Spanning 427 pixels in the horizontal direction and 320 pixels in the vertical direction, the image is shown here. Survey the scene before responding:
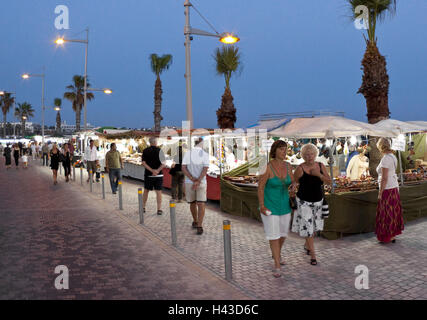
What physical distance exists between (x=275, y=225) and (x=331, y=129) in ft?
11.5

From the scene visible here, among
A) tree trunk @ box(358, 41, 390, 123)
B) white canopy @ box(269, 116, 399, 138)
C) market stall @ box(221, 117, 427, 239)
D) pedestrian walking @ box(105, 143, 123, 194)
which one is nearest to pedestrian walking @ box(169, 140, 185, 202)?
market stall @ box(221, 117, 427, 239)

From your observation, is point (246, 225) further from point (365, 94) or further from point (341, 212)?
point (365, 94)

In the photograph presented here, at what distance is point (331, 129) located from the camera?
7.80 metres

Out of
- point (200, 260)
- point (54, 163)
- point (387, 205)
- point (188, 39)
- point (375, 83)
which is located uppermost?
point (375, 83)

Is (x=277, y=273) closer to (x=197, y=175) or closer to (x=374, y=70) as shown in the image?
(x=197, y=175)

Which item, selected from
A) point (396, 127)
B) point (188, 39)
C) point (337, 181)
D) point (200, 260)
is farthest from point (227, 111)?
point (200, 260)

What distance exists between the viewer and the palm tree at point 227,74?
1410 inches

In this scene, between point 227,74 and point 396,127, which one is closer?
point 396,127

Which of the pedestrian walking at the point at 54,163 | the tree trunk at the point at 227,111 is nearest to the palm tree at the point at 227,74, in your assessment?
the tree trunk at the point at 227,111

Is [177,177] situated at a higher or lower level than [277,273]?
higher

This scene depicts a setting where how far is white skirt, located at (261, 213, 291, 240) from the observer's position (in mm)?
Answer: 5086

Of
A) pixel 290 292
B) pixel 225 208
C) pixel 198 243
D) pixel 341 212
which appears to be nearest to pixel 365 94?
pixel 225 208
